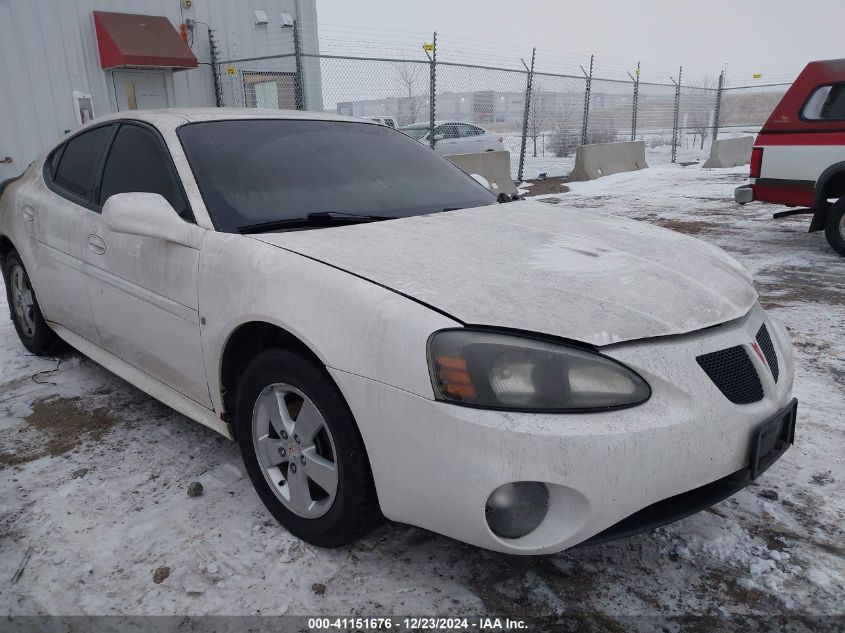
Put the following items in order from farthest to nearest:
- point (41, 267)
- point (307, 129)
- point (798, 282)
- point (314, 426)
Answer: point (798, 282) → point (41, 267) → point (307, 129) → point (314, 426)

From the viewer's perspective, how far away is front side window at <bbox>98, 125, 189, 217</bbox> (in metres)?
2.70

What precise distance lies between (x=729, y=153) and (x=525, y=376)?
1855 centimetres

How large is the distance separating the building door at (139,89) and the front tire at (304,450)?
11.1 m

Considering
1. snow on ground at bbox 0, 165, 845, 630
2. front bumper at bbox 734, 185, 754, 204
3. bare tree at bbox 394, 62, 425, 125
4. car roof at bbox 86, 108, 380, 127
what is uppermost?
bare tree at bbox 394, 62, 425, 125

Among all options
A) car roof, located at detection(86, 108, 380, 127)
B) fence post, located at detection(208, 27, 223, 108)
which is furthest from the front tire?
fence post, located at detection(208, 27, 223, 108)

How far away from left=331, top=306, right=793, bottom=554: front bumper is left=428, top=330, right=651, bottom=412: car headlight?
29mm

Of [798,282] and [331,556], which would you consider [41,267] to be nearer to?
[331,556]

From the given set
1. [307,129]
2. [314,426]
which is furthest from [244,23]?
[314,426]

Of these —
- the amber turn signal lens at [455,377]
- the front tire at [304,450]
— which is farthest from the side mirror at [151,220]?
the amber turn signal lens at [455,377]

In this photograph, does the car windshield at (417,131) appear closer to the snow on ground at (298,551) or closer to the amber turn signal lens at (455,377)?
the snow on ground at (298,551)

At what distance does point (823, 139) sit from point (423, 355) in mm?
6687

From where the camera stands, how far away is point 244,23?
1372cm

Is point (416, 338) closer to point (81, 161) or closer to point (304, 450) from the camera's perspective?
point (304, 450)

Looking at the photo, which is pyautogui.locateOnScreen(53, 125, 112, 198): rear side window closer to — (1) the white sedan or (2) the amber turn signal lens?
(1) the white sedan
